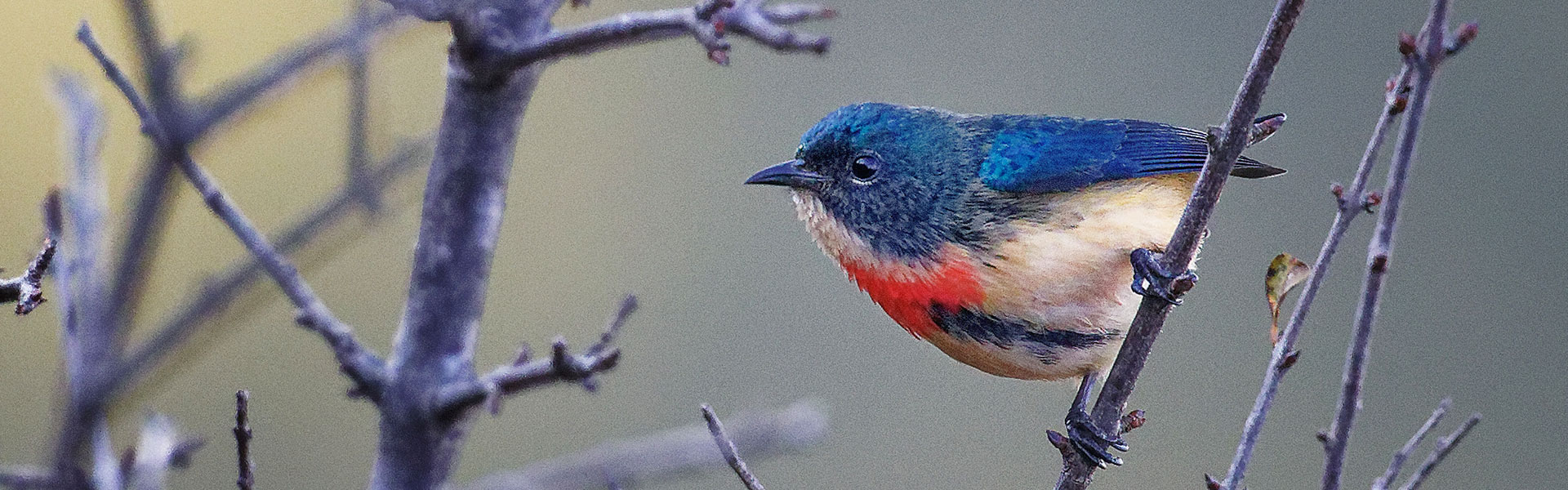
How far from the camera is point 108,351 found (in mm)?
2059

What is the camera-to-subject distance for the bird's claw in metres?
3.04

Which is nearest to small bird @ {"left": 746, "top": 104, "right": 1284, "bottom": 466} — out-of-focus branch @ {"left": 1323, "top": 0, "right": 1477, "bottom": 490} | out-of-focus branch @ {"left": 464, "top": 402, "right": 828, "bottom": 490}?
out-of-focus branch @ {"left": 1323, "top": 0, "right": 1477, "bottom": 490}

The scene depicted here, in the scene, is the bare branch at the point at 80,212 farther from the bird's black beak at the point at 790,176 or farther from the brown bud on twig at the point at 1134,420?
the brown bud on twig at the point at 1134,420

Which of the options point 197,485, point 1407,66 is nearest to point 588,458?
point 1407,66

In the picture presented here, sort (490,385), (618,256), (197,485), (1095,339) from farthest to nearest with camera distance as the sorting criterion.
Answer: (618,256)
(197,485)
(1095,339)
(490,385)

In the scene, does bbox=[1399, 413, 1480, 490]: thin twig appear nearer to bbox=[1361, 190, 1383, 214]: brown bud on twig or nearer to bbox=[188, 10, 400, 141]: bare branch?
bbox=[1361, 190, 1383, 214]: brown bud on twig

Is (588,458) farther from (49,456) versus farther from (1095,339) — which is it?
(1095,339)

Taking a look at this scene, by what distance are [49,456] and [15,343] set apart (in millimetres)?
5815

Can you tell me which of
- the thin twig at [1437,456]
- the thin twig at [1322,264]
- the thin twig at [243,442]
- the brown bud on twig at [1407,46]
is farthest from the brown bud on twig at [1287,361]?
the thin twig at [243,442]

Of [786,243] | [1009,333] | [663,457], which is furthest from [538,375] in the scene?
[786,243]

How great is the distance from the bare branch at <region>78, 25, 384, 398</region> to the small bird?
143 centimetres

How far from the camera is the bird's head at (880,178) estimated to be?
3.39m

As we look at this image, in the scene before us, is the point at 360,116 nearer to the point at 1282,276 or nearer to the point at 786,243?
the point at 1282,276

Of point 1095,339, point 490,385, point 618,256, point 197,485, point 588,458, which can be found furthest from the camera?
point 618,256
